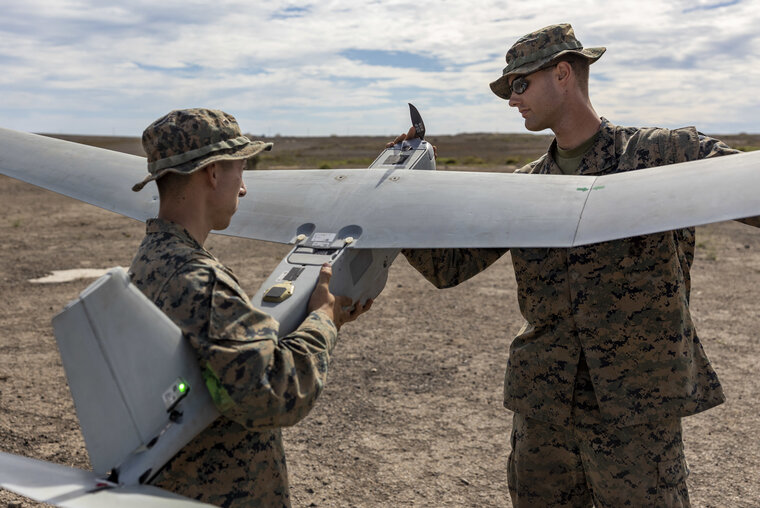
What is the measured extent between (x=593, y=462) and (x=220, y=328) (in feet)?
7.31

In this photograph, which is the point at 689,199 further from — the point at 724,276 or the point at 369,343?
the point at 724,276

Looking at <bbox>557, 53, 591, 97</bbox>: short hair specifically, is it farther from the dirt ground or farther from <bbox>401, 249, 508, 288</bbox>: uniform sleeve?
the dirt ground

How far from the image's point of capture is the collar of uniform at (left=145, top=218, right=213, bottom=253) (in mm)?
2541

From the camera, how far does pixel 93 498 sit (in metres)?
2.00

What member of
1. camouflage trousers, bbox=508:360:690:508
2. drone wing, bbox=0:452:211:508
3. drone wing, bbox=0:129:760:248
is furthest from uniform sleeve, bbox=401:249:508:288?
drone wing, bbox=0:452:211:508

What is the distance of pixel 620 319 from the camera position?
135 inches

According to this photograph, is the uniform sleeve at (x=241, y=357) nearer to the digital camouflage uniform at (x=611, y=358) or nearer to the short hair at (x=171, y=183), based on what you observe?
the short hair at (x=171, y=183)

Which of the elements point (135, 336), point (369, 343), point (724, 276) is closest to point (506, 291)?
point (369, 343)

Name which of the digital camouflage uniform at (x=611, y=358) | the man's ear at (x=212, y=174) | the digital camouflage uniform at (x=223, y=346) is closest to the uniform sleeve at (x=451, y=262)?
the digital camouflage uniform at (x=611, y=358)

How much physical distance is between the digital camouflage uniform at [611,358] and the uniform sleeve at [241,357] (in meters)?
1.67

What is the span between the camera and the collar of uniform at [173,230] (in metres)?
2.54


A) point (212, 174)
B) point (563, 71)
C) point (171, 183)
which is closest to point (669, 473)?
point (563, 71)

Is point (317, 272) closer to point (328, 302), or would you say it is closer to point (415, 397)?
point (328, 302)

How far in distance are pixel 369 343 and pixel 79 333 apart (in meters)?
7.08
